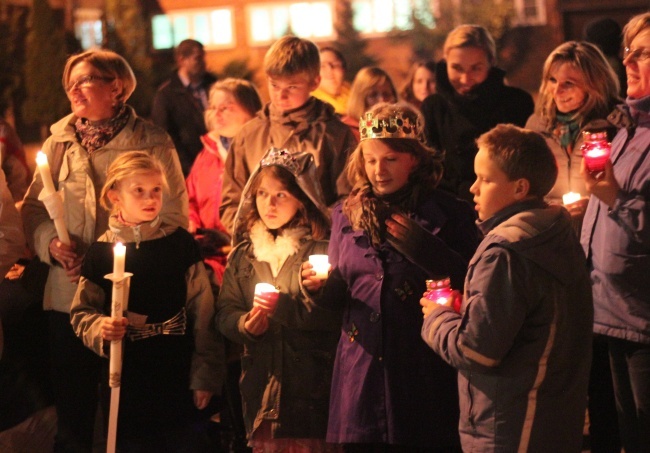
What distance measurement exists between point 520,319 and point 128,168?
7.23 ft

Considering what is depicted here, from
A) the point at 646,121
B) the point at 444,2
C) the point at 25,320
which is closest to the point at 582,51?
the point at 646,121

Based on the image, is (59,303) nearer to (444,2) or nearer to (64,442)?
(64,442)

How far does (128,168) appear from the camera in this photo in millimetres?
5273

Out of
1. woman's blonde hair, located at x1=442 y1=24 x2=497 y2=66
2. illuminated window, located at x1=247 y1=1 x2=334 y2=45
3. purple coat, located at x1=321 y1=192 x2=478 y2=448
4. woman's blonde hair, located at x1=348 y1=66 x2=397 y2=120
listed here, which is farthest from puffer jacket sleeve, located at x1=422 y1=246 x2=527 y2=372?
illuminated window, located at x1=247 y1=1 x2=334 y2=45

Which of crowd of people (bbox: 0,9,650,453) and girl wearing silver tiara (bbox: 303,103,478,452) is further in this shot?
girl wearing silver tiara (bbox: 303,103,478,452)

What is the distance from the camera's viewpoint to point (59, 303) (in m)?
5.66

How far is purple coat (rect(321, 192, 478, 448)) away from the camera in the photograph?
15.5 feet

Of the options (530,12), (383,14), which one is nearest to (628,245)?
(530,12)

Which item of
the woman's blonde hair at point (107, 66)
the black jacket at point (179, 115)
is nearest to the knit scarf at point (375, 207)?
the woman's blonde hair at point (107, 66)

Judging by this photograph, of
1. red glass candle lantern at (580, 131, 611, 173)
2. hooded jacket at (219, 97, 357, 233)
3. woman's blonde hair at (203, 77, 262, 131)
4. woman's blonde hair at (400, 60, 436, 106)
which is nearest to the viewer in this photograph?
red glass candle lantern at (580, 131, 611, 173)

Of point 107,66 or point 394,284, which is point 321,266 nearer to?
point 394,284

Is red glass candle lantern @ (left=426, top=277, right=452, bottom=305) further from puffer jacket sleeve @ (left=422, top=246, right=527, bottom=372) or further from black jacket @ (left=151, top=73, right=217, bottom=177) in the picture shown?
black jacket @ (left=151, top=73, right=217, bottom=177)

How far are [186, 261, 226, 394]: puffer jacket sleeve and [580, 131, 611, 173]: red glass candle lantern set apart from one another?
6.50 ft

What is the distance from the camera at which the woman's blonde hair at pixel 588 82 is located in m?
5.75
